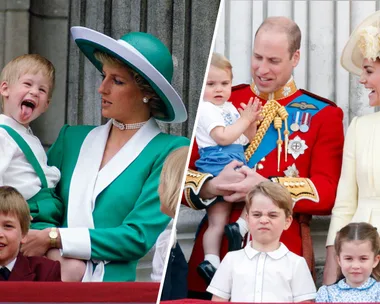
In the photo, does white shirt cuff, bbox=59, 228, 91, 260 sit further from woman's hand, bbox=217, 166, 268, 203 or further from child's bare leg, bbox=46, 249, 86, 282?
woman's hand, bbox=217, 166, 268, 203

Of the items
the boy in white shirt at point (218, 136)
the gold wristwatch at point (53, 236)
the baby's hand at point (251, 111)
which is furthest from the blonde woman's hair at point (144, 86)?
the gold wristwatch at point (53, 236)

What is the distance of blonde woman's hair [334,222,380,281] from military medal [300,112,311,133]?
1.14 ft

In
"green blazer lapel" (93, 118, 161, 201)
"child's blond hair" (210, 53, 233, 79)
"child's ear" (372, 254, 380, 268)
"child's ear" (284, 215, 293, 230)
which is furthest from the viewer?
"child's blond hair" (210, 53, 233, 79)

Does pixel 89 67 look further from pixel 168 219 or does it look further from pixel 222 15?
pixel 168 219

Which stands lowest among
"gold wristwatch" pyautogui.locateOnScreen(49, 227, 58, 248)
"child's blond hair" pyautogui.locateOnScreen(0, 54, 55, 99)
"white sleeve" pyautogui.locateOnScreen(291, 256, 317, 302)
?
"white sleeve" pyautogui.locateOnScreen(291, 256, 317, 302)

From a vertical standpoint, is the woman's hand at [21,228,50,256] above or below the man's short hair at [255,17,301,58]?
below

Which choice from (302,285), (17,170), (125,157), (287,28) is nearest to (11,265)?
(17,170)

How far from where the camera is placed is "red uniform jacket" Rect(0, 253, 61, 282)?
3.72 metres

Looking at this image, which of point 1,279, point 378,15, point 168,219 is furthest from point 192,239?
point 378,15

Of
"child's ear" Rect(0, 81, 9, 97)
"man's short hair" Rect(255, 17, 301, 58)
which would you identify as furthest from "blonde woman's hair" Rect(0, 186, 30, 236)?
"man's short hair" Rect(255, 17, 301, 58)

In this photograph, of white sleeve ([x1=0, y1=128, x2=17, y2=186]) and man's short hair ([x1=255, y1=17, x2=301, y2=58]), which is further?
man's short hair ([x1=255, y1=17, x2=301, y2=58])

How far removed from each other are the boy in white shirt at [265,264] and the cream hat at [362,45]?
0.46 meters

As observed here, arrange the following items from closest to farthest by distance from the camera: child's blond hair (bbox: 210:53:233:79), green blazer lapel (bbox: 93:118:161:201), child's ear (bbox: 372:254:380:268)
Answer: child's ear (bbox: 372:254:380:268) < green blazer lapel (bbox: 93:118:161:201) < child's blond hair (bbox: 210:53:233:79)

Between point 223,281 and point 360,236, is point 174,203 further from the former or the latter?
point 360,236
